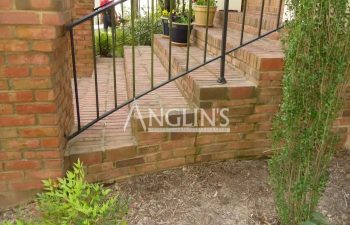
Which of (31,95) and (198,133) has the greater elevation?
(31,95)

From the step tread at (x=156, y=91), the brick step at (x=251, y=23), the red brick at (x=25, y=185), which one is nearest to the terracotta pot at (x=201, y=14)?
the brick step at (x=251, y=23)

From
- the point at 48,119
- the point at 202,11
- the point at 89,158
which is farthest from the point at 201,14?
the point at 48,119

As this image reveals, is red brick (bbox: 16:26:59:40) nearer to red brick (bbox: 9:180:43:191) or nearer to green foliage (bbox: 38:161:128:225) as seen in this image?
green foliage (bbox: 38:161:128:225)

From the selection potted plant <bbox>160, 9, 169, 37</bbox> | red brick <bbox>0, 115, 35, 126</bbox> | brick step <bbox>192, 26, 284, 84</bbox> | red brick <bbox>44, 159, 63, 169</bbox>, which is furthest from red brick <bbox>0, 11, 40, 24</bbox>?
potted plant <bbox>160, 9, 169, 37</bbox>

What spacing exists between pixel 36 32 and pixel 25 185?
3.36 ft

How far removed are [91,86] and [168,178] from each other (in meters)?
2.04

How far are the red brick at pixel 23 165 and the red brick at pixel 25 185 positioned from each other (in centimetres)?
11

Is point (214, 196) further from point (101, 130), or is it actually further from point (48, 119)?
point (48, 119)

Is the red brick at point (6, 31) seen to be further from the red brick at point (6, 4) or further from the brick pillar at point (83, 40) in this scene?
the brick pillar at point (83, 40)

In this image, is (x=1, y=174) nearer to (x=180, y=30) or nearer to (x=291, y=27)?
(x=291, y=27)

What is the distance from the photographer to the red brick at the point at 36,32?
181 centimetres

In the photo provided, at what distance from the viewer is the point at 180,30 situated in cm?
375

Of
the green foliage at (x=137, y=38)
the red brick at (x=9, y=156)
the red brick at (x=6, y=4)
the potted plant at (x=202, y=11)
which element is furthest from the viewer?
the green foliage at (x=137, y=38)

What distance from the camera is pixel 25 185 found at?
215cm
